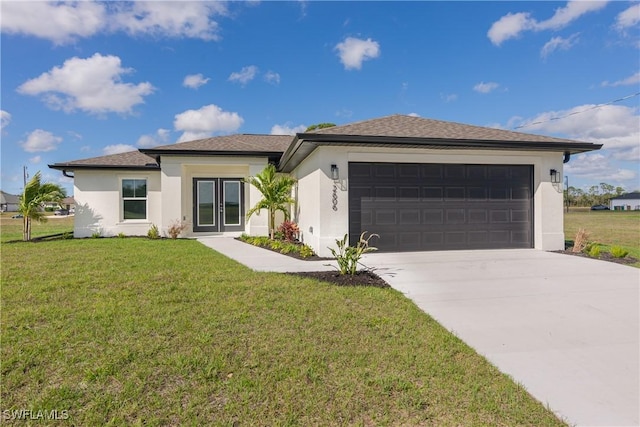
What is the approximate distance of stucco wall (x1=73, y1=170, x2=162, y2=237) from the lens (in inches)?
511

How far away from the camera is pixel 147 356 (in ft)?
9.68

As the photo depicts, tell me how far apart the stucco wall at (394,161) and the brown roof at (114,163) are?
8.00 metres

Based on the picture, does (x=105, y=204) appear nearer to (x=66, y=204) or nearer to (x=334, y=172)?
(x=334, y=172)

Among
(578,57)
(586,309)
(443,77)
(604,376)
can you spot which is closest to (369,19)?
(443,77)

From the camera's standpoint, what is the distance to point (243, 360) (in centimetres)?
292

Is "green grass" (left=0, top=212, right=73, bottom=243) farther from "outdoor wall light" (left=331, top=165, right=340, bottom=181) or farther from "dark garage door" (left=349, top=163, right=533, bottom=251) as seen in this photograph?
"dark garage door" (left=349, top=163, right=533, bottom=251)

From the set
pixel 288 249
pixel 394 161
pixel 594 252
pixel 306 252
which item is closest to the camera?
pixel 594 252

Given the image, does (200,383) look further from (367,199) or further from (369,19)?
(369,19)

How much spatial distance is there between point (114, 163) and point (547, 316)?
15.1 m

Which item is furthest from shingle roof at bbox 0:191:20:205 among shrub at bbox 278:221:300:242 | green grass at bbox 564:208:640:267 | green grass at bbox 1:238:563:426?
green grass at bbox 564:208:640:267

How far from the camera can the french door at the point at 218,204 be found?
13.5 metres

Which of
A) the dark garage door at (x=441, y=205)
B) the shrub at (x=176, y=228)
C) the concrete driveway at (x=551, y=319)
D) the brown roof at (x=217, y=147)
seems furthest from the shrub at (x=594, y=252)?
the shrub at (x=176, y=228)

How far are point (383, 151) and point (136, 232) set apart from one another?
10808 mm

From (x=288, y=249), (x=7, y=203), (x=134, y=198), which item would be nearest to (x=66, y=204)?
(x=134, y=198)
